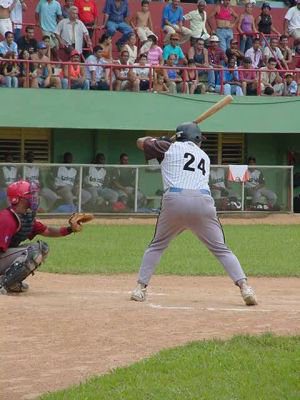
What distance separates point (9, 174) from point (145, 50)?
17.1ft

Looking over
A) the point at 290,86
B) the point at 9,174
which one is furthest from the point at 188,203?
the point at 290,86

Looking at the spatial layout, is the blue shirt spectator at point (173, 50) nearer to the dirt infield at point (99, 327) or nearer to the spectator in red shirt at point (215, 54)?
the spectator in red shirt at point (215, 54)

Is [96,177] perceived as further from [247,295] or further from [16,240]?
[247,295]

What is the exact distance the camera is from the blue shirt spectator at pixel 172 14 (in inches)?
1134

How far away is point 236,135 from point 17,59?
337 inches

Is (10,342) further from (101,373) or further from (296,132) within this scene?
(296,132)

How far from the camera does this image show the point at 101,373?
24.5 ft

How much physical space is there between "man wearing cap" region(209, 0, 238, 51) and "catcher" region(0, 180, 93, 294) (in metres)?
17.7

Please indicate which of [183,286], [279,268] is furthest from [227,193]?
[183,286]

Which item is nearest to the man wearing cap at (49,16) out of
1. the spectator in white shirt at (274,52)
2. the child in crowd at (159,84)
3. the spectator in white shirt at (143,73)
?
the spectator in white shirt at (143,73)

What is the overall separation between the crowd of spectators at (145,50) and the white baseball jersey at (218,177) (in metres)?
2.27

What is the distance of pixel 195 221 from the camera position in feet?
34.6

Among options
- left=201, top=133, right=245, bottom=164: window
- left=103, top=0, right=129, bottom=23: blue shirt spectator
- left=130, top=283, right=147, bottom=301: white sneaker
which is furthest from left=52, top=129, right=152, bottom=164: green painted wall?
left=130, top=283, right=147, bottom=301: white sneaker

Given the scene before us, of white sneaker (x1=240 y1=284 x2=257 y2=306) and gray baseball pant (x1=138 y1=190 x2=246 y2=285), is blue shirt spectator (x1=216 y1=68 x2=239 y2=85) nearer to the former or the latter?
gray baseball pant (x1=138 y1=190 x2=246 y2=285)
